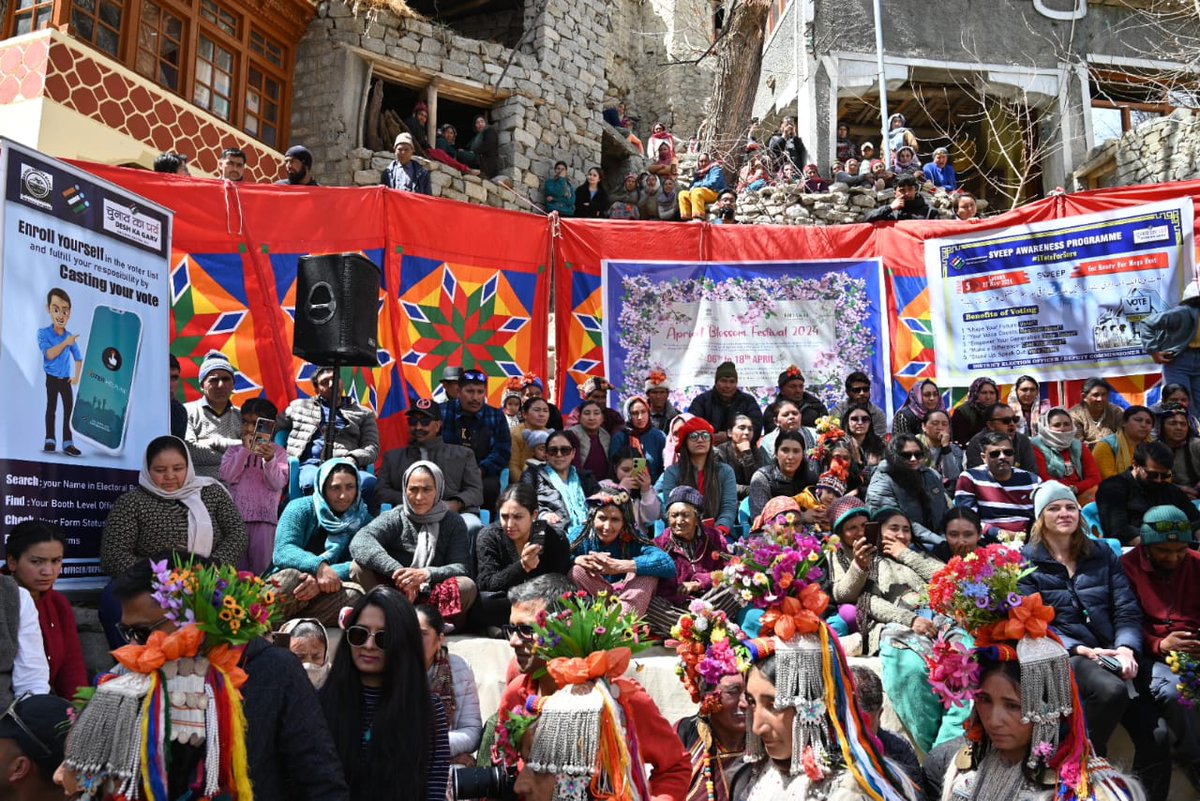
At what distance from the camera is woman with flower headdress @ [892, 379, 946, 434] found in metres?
8.82

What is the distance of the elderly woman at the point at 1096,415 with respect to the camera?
8758 mm

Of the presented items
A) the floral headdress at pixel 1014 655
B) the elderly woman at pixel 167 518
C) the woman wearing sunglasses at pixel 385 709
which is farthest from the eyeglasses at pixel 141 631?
the floral headdress at pixel 1014 655

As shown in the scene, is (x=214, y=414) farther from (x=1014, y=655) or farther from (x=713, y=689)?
(x=1014, y=655)

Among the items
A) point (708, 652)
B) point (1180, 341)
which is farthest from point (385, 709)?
point (1180, 341)

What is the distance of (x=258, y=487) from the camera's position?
6.62 metres

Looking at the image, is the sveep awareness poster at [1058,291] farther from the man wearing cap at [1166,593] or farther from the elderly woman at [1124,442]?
the man wearing cap at [1166,593]

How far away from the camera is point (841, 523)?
21.1 ft

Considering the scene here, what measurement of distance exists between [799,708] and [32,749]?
2.52 m

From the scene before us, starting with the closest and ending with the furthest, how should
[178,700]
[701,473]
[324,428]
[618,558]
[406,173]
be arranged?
1. [178,700]
2. [618,558]
3. [701,473]
4. [324,428]
5. [406,173]

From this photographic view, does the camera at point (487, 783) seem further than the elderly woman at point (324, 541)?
No

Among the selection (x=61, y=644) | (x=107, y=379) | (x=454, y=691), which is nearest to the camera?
(x=454, y=691)

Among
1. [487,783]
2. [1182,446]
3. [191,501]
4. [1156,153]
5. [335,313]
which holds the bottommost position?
[487,783]

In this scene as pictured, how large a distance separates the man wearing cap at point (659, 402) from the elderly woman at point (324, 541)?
3200 millimetres

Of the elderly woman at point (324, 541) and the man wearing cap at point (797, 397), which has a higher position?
the man wearing cap at point (797, 397)
